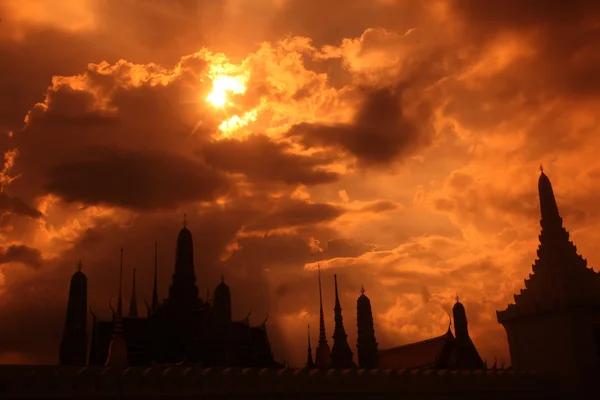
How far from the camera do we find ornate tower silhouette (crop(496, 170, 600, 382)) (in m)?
44.8

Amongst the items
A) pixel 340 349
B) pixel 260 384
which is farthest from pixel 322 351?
pixel 260 384

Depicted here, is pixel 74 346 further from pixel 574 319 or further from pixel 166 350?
pixel 574 319

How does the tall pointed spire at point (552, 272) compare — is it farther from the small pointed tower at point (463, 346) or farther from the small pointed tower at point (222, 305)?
the small pointed tower at point (222, 305)

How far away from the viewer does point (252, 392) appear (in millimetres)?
37406

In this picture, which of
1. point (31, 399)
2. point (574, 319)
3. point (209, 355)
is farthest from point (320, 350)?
point (31, 399)

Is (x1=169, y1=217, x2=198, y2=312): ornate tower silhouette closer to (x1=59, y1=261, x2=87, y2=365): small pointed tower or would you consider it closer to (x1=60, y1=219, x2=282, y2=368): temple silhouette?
(x1=60, y1=219, x2=282, y2=368): temple silhouette

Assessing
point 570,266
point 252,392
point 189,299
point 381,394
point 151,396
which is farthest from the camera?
point 189,299

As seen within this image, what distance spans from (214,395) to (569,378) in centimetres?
2274

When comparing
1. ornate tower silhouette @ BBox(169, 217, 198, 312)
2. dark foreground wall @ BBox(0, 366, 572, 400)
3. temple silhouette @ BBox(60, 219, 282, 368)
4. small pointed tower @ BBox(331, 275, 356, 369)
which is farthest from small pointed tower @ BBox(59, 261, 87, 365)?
small pointed tower @ BBox(331, 275, 356, 369)

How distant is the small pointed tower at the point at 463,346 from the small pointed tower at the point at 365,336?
291 inches

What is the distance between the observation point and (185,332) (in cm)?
5159

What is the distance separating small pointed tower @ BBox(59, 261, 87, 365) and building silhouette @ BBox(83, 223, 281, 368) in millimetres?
842

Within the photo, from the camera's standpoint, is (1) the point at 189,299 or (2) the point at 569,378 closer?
(2) the point at 569,378

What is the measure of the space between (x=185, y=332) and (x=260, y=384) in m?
15.1
